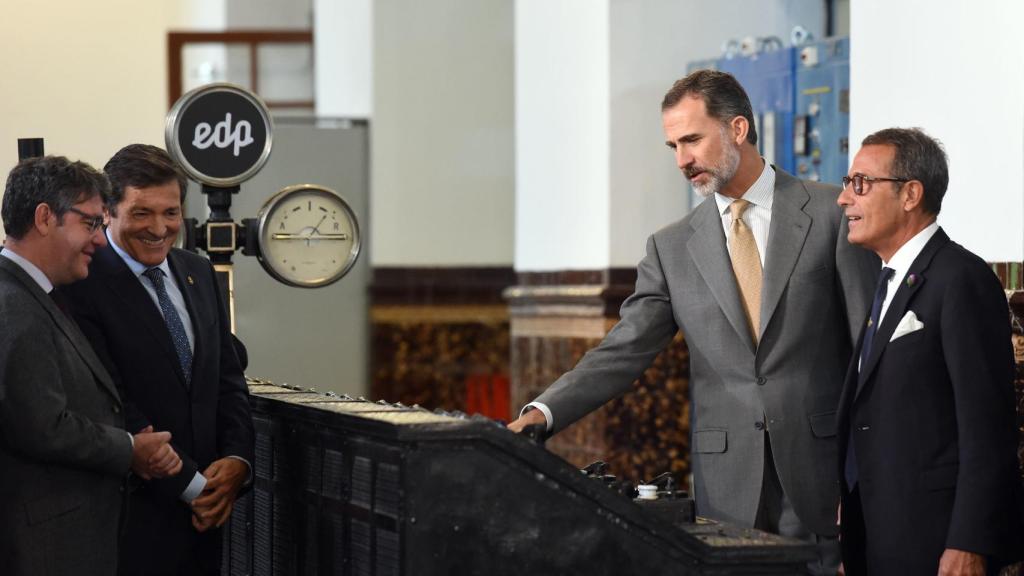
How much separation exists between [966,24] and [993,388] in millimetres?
1730

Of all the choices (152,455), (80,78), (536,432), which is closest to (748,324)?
(536,432)

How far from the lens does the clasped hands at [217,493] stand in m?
3.80

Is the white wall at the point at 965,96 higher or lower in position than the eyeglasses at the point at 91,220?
higher

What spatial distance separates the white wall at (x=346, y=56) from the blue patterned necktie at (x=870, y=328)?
296 inches

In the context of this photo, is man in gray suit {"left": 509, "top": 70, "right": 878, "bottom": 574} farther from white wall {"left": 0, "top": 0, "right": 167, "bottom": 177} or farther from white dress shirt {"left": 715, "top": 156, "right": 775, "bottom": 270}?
white wall {"left": 0, "top": 0, "right": 167, "bottom": 177}

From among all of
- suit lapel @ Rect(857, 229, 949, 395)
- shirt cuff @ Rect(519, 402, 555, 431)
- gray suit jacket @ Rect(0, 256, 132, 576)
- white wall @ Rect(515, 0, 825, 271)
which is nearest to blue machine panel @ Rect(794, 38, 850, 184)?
white wall @ Rect(515, 0, 825, 271)

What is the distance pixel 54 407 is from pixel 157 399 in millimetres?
442

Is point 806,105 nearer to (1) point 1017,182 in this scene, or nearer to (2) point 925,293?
(1) point 1017,182

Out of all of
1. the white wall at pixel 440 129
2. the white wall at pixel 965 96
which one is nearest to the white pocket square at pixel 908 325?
the white wall at pixel 965 96

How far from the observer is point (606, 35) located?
7.64 meters

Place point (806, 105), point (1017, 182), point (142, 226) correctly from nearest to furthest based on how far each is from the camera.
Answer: point (142, 226)
point (1017, 182)
point (806, 105)

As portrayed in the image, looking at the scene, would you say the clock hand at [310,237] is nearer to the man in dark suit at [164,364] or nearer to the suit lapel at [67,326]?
the man in dark suit at [164,364]

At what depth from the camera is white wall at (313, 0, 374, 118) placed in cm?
1091

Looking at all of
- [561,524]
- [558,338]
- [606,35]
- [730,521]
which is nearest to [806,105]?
[606,35]
